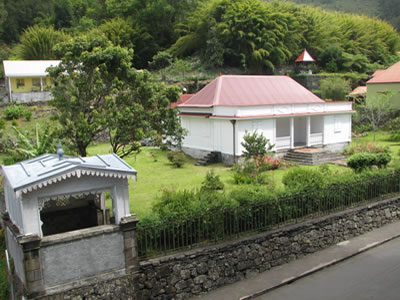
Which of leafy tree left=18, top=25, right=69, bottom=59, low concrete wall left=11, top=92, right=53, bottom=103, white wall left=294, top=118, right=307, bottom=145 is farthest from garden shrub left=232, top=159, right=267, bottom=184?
leafy tree left=18, top=25, right=69, bottom=59

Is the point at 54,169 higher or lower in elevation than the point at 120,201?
higher

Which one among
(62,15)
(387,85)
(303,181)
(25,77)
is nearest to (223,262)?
(303,181)

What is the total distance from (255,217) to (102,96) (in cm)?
756

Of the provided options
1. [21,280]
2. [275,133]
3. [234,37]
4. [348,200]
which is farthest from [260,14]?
[21,280]

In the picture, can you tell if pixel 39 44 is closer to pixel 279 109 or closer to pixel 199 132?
pixel 199 132

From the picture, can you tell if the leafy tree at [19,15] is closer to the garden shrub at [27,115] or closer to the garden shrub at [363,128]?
the garden shrub at [27,115]

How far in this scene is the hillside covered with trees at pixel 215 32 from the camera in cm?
5153

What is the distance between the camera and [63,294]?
30.4ft

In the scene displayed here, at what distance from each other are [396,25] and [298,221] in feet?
334

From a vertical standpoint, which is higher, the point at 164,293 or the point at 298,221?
the point at 298,221

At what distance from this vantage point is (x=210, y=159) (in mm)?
25688

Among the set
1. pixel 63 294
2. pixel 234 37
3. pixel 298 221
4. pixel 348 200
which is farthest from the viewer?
pixel 234 37

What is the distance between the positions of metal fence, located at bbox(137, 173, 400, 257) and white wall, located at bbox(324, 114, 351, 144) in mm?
12220

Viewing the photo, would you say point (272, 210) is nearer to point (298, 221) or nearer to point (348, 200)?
point (298, 221)
